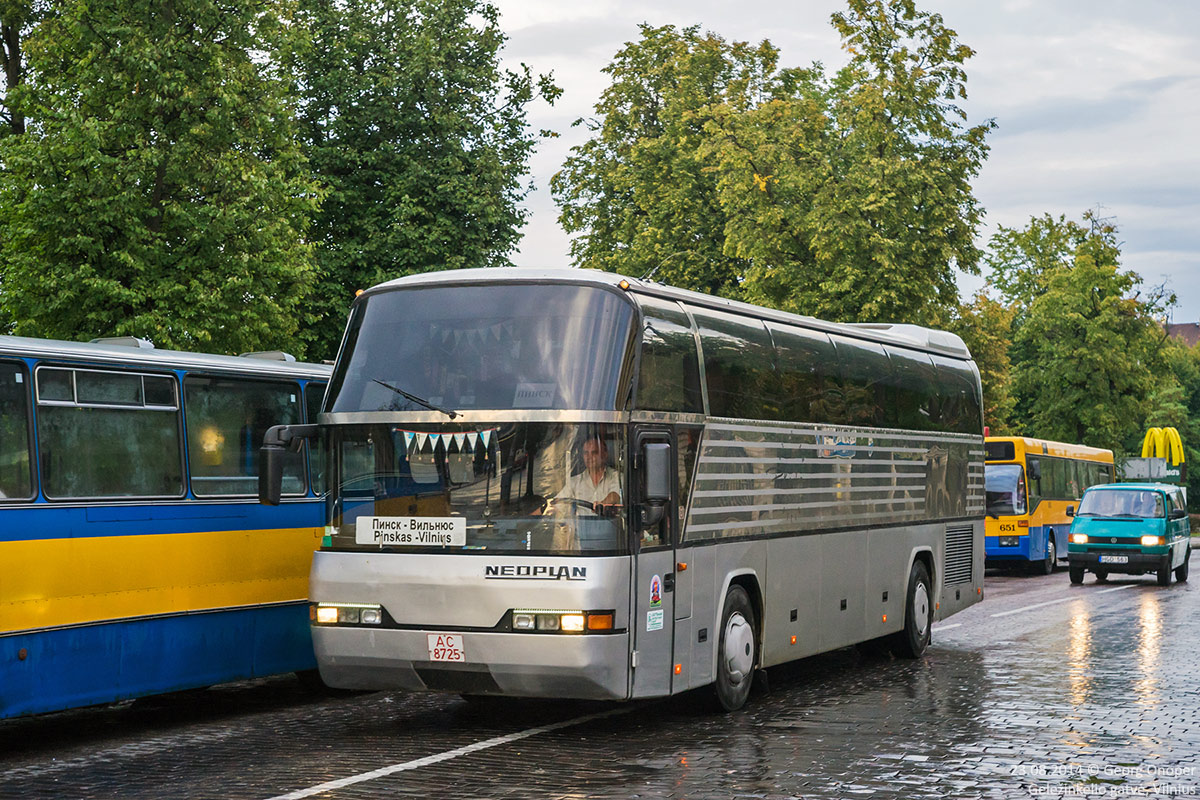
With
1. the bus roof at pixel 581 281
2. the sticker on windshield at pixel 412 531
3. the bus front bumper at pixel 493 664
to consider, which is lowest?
the bus front bumper at pixel 493 664

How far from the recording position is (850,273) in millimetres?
37438

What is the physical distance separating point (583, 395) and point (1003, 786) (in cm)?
368

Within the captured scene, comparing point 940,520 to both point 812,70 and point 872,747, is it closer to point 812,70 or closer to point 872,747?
point 872,747

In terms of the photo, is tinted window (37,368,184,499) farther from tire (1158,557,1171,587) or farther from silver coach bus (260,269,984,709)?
tire (1158,557,1171,587)

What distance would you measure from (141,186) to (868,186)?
740 inches

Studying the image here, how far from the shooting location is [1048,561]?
3609 cm

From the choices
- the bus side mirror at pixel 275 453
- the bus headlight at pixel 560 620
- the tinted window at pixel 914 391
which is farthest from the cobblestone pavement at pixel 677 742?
the tinted window at pixel 914 391

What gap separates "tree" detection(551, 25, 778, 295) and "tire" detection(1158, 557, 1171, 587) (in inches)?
697

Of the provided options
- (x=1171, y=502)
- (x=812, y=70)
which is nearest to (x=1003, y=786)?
(x=1171, y=502)

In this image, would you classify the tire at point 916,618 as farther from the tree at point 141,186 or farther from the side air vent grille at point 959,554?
the tree at point 141,186

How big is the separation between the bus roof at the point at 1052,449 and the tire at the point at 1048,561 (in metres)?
2.05

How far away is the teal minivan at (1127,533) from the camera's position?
Result: 29.8 meters

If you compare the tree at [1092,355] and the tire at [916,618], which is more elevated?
the tree at [1092,355]

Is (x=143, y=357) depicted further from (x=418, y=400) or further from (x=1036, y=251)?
(x=1036, y=251)
